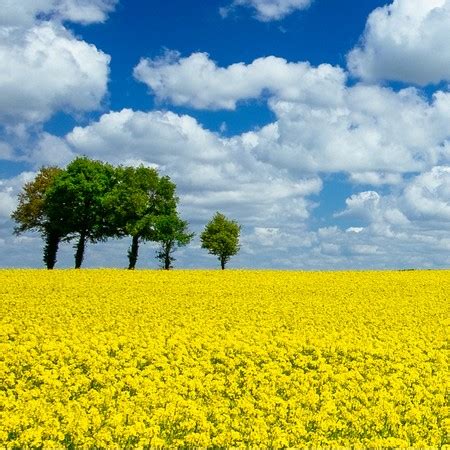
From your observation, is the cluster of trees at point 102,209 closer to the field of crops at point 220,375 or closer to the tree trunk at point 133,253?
the tree trunk at point 133,253

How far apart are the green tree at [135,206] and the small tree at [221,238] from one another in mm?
14244

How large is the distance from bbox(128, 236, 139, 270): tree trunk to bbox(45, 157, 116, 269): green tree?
2605 mm

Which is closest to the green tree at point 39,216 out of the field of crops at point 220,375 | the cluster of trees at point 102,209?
the cluster of trees at point 102,209

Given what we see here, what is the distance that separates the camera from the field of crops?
1077cm

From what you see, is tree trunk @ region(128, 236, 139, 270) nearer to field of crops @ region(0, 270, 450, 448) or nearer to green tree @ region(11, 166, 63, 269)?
green tree @ region(11, 166, 63, 269)

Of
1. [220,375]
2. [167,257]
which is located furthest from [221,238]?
[220,375]

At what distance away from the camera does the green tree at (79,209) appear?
6462cm

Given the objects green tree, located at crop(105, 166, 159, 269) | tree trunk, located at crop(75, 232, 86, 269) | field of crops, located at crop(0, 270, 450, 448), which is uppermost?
green tree, located at crop(105, 166, 159, 269)

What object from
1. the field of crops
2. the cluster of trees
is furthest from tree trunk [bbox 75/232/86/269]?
the field of crops

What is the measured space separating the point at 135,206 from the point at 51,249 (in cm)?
1069

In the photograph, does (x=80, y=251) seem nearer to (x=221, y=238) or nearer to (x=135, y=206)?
(x=135, y=206)

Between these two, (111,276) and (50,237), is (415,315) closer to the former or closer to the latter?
(111,276)

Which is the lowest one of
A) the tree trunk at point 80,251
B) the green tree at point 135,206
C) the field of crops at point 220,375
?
the field of crops at point 220,375

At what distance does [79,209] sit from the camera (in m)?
65.2
